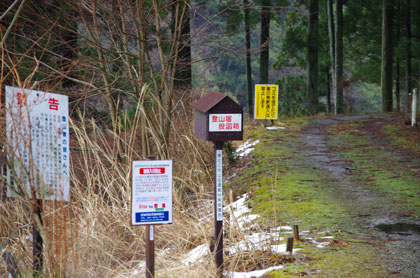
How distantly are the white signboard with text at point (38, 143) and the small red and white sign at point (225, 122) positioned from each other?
112 cm

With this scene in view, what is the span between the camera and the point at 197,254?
459 cm

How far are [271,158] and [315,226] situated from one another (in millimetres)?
3955

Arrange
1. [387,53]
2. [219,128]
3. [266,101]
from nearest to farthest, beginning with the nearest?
[219,128], [266,101], [387,53]

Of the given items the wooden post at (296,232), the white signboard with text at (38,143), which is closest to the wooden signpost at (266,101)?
the wooden post at (296,232)

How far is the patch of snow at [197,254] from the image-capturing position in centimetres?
437

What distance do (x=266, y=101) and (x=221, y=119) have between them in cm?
814

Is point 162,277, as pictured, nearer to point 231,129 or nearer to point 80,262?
point 80,262

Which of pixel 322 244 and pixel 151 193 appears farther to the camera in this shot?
pixel 322 244

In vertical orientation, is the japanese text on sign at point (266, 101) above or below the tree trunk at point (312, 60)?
below

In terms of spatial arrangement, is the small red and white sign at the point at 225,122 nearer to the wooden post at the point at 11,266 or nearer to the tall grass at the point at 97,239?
the tall grass at the point at 97,239

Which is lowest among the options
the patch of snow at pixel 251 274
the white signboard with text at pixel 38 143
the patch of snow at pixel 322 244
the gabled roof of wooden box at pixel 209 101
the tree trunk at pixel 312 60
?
the patch of snow at pixel 251 274

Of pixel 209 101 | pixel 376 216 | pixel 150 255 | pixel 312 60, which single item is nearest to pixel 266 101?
pixel 376 216

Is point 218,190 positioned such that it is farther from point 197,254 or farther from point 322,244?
point 322,244

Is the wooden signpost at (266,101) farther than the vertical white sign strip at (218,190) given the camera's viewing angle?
Yes
